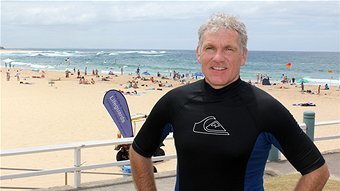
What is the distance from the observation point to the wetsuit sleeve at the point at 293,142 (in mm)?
2078

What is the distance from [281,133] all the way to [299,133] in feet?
0.29

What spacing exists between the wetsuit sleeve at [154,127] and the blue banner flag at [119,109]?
5.42m

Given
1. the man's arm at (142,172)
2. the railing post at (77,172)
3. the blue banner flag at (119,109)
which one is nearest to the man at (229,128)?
the man's arm at (142,172)

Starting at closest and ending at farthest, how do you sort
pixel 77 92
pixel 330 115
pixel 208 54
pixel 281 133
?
1. pixel 281 133
2. pixel 208 54
3. pixel 330 115
4. pixel 77 92

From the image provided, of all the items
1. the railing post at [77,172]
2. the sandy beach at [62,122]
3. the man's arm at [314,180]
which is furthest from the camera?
the sandy beach at [62,122]

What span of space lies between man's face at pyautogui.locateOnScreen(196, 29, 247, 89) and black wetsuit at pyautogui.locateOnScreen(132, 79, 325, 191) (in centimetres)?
6

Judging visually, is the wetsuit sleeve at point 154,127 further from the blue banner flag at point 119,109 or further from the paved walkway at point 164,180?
the blue banner flag at point 119,109

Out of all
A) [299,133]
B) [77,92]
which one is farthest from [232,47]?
[77,92]

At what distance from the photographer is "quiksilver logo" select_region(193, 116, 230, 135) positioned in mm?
2193

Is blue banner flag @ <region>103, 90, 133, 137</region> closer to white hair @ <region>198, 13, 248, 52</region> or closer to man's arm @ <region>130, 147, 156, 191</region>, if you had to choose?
man's arm @ <region>130, 147, 156, 191</region>

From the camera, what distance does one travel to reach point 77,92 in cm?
2941

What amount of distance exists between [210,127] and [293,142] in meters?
0.42

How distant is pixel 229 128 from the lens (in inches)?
86.1

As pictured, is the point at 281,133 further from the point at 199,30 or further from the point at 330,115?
the point at 330,115
